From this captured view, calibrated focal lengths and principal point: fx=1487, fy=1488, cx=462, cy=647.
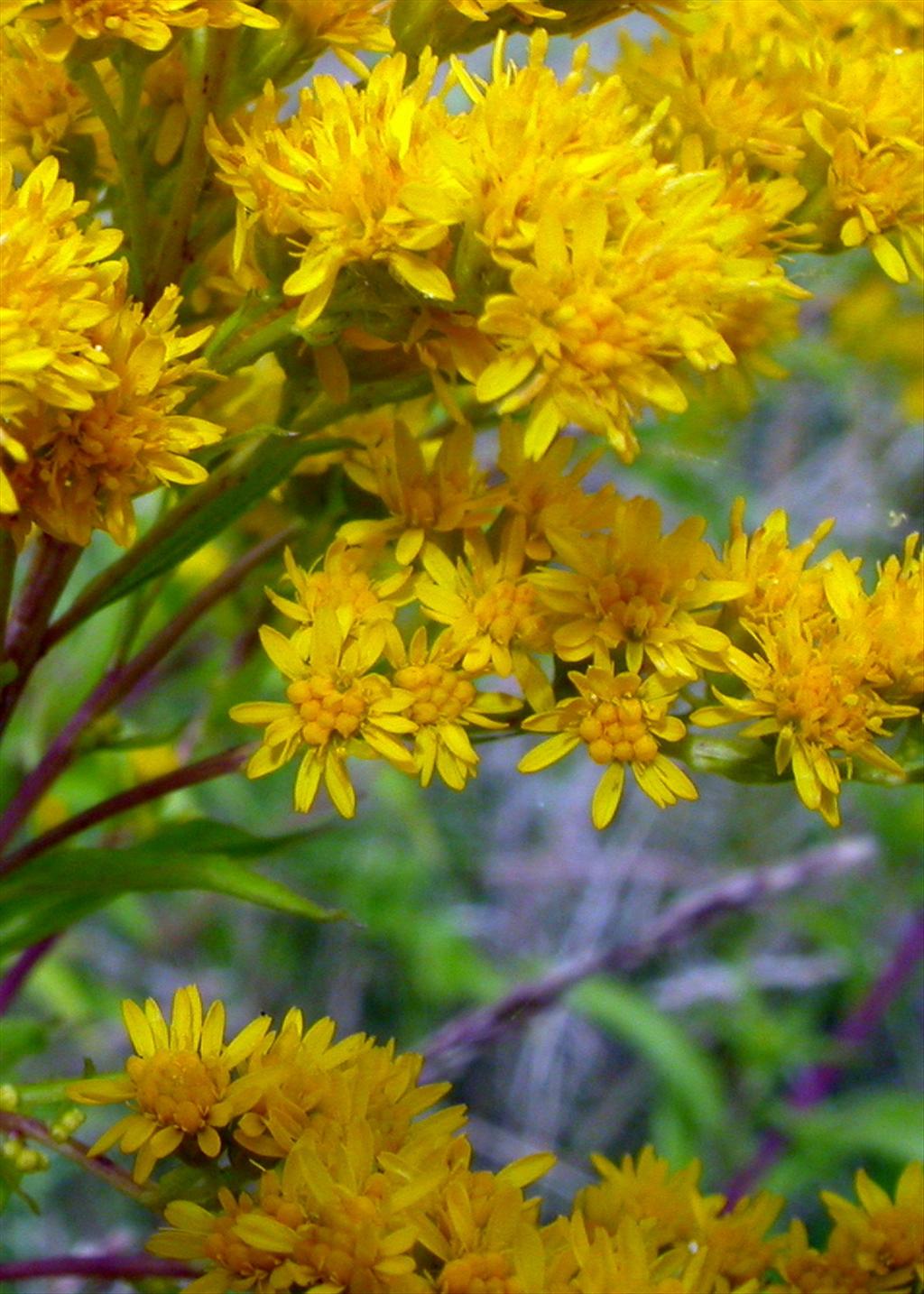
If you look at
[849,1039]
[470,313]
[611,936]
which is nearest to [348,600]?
[470,313]

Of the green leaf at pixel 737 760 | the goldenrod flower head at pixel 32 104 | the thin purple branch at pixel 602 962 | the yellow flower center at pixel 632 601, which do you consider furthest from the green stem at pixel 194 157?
the thin purple branch at pixel 602 962

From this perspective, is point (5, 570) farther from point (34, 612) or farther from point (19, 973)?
point (19, 973)

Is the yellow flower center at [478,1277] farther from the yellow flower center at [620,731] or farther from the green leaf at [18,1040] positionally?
the green leaf at [18,1040]

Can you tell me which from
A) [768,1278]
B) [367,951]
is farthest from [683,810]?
[768,1278]

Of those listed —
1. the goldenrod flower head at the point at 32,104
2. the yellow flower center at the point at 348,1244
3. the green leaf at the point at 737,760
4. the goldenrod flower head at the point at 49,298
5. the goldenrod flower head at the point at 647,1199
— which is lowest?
the goldenrod flower head at the point at 647,1199

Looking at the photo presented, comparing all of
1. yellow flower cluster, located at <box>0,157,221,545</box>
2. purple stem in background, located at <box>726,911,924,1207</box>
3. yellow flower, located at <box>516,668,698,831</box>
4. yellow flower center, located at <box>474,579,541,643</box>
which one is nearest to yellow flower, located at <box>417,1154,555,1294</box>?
yellow flower, located at <box>516,668,698,831</box>

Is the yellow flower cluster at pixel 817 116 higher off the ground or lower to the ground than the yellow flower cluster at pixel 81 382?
higher

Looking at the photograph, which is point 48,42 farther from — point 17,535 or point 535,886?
point 535,886
